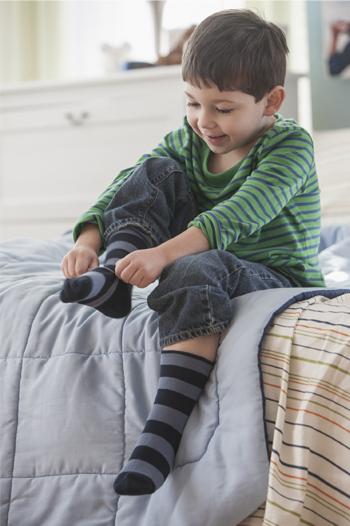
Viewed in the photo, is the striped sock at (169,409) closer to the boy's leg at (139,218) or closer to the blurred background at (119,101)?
the boy's leg at (139,218)

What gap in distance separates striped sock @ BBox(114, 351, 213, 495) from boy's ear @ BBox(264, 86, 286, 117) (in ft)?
1.48

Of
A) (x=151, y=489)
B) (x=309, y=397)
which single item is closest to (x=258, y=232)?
(x=309, y=397)

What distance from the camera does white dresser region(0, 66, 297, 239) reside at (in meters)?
3.15

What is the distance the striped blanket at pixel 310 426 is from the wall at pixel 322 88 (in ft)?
6.74

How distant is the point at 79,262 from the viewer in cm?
129

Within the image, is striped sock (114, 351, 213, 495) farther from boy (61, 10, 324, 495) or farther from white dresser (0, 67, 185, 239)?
white dresser (0, 67, 185, 239)

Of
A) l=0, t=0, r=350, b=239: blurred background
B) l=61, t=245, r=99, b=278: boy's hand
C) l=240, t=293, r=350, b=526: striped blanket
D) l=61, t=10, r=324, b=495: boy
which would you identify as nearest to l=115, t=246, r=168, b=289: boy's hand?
l=61, t=10, r=324, b=495: boy

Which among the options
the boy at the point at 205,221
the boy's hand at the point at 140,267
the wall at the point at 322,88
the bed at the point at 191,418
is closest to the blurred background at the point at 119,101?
the wall at the point at 322,88

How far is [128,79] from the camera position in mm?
3170

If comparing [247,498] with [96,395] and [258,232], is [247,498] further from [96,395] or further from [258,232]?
[258,232]

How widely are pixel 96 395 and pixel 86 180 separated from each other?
211cm

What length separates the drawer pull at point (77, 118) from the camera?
3.26m

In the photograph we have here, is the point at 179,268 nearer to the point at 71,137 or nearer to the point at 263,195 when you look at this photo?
the point at 263,195

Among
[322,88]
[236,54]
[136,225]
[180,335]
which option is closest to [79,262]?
[136,225]
